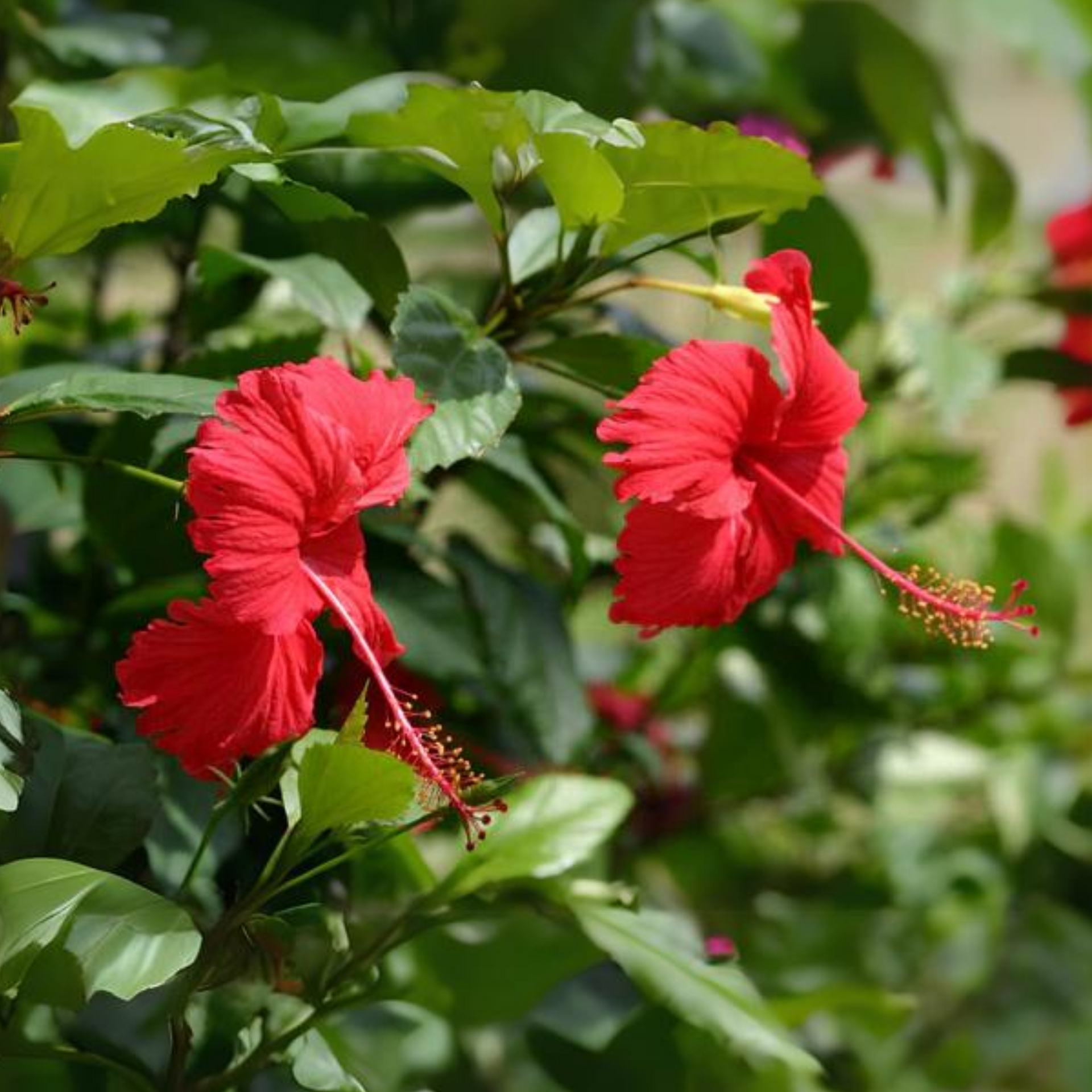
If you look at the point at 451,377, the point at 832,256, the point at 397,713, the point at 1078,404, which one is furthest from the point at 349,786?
the point at 1078,404

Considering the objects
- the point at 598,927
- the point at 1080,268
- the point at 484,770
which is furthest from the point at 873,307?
the point at 598,927

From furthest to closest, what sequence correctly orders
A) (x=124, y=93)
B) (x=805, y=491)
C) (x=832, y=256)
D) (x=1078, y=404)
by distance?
(x=1078, y=404), (x=832, y=256), (x=124, y=93), (x=805, y=491)

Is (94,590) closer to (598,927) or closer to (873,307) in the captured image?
(598,927)

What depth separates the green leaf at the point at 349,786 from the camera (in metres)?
0.49

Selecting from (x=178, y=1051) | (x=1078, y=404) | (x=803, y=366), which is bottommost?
(x=178, y=1051)

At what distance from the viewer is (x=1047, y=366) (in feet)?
3.16

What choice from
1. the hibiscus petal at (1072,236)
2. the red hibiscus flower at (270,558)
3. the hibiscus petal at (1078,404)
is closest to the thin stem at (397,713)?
the red hibiscus flower at (270,558)

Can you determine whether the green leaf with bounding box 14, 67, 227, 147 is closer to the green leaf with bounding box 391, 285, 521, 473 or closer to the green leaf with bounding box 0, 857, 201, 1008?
the green leaf with bounding box 391, 285, 521, 473

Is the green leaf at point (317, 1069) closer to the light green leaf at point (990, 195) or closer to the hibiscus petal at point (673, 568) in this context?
the hibiscus petal at point (673, 568)

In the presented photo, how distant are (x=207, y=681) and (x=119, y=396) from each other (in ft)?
0.27

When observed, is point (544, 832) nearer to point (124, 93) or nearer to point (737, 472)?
point (737, 472)

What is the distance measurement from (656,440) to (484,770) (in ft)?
1.16

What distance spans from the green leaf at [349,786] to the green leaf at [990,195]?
70 centimetres

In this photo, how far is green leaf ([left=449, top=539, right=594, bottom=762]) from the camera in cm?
72
